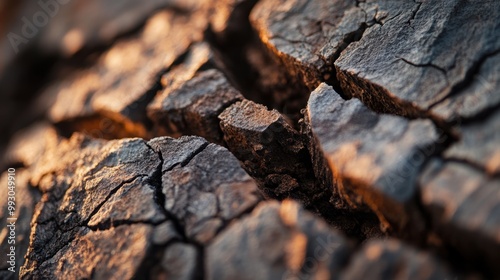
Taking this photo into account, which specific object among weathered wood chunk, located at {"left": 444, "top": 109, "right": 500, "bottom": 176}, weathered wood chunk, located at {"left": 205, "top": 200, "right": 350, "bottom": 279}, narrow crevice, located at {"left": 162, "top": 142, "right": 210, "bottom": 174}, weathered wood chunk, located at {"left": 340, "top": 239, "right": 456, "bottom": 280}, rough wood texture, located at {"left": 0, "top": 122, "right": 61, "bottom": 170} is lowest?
weathered wood chunk, located at {"left": 340, "top": 239, "right": 456, "bottom": 280}

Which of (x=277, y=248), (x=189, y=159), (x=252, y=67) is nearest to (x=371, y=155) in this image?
(x=277, y=248)

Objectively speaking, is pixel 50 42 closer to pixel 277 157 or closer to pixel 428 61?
pixel 277 157

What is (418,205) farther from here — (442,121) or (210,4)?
(210,4)

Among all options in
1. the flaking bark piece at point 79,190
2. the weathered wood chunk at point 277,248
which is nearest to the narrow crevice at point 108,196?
the flaking bark piece at point 79,190

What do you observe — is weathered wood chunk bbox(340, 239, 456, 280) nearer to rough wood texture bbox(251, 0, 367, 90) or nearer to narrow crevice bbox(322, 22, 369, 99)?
narrow crevice bbox(322, 22, 369, 99)

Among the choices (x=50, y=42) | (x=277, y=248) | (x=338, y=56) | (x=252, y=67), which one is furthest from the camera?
(x=50, y=42)

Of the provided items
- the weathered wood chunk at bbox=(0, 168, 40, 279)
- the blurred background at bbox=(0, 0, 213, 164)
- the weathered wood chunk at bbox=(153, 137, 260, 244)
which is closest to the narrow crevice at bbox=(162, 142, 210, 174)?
the weathered wood chunk at bbox=(153, 137, 260, 244)
